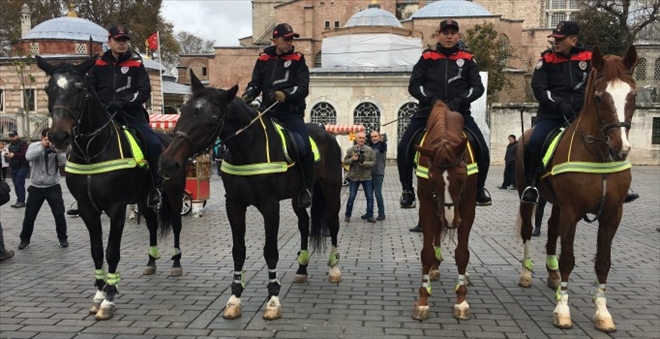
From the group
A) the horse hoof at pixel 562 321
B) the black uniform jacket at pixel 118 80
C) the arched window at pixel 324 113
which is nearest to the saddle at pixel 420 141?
the horse hoof at pixel 562 321

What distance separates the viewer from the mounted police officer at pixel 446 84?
6.15 metres

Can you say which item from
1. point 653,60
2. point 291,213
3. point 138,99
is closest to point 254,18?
point 653,60

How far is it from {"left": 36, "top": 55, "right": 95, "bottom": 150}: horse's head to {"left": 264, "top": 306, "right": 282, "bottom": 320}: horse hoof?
262cm

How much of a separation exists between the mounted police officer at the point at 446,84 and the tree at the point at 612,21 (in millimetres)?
43527

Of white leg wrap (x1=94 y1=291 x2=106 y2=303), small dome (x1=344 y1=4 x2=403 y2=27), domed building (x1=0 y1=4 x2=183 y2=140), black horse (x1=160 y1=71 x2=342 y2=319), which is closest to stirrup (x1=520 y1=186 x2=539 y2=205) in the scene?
black horse (x1=160 y1=71 x2=342 y2=319)

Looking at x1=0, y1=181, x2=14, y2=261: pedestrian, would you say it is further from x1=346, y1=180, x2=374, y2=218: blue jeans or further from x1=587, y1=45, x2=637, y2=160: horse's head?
x1=587, y1=45, x2=637, y2=160: horse's head

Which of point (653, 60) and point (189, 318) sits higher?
point (653, 60)

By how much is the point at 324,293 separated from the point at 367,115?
31372 mm

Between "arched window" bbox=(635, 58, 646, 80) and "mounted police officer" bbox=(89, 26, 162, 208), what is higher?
"arched window" bbox=(635, 58, 646, 80)

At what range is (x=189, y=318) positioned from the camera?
5.59 meters

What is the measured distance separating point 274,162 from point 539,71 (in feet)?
11.3

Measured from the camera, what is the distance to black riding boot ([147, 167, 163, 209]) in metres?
6.66

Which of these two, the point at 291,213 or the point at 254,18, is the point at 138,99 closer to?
the point at 291,213

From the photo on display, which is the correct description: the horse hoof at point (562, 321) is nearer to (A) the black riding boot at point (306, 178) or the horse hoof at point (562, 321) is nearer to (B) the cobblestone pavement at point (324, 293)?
(B) the cobblestone pavement at point (324, 293)
